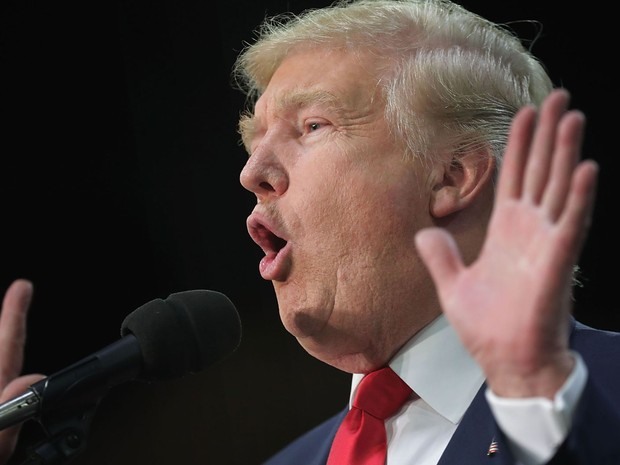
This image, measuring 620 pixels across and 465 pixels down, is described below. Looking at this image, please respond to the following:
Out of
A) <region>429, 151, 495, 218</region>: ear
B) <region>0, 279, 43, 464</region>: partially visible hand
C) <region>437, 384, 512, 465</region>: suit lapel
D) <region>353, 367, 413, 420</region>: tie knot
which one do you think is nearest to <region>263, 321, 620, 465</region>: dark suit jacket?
<region>437, 384, 512, 465</region>: suit lapel

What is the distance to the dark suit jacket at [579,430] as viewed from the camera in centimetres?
99

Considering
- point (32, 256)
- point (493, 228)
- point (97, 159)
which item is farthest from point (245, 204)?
point (493, 228)

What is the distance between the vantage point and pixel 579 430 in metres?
0.99

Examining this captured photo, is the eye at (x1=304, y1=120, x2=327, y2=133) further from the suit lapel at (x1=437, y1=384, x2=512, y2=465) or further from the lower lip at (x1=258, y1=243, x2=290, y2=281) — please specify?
the suit lapel at (x1=437, y1=384, x2=512, y2=465)

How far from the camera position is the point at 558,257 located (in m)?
0.92

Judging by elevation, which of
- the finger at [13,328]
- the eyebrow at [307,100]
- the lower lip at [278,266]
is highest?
the eyebrow at [307,100]

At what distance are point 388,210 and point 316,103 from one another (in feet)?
0.90

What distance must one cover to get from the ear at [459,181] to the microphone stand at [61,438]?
73 centimetres

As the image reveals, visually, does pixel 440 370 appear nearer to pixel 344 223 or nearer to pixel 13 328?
pixel 344 223

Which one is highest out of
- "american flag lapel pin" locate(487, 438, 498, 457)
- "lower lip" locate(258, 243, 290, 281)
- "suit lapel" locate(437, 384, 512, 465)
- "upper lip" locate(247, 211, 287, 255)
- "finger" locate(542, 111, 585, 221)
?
"finger" locate(542, 111, 585, 221)

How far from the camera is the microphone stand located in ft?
3.77

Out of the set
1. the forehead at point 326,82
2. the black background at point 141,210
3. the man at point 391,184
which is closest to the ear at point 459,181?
the man at point 391,184

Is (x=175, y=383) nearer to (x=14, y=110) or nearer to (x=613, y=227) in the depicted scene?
(x=14, y=110)

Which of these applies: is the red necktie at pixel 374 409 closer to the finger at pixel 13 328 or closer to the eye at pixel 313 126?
the eye at pixel 313 126
